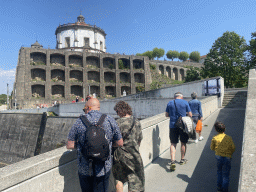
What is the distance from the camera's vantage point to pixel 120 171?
109 inches

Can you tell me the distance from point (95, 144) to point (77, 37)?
183 feet

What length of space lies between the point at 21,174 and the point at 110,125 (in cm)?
111

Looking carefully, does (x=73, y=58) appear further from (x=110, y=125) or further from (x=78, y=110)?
(x=110, y=125)

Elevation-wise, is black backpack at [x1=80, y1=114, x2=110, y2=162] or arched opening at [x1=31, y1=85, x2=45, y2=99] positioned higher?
arched opening at [x1=31, y1=85, x2=45, y2=99]

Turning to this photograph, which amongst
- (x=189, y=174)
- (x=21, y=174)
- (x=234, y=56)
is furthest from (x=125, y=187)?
(x=234, y=56)

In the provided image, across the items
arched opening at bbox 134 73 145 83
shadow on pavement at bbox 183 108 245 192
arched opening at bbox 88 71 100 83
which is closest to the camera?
shadow on pavement at bbox 183 108 245 192

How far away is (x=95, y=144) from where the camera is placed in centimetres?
205

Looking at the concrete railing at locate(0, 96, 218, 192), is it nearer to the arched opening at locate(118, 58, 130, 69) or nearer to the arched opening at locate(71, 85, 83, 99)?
the arched opening at locate(71, 85, 83, 99)

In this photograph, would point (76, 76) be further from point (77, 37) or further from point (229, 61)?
point (229, 61)

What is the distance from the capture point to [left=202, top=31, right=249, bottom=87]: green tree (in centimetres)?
3167

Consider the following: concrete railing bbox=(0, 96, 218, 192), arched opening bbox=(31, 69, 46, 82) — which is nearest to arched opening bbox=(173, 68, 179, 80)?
arched opening bbox=(31, 69, 46, 82)

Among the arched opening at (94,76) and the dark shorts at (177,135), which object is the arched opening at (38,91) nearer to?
the arched opening at (94,76)

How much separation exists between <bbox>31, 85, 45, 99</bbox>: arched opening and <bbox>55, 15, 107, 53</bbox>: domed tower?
1514 cm

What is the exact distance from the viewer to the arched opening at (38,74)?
43656 millimetres
